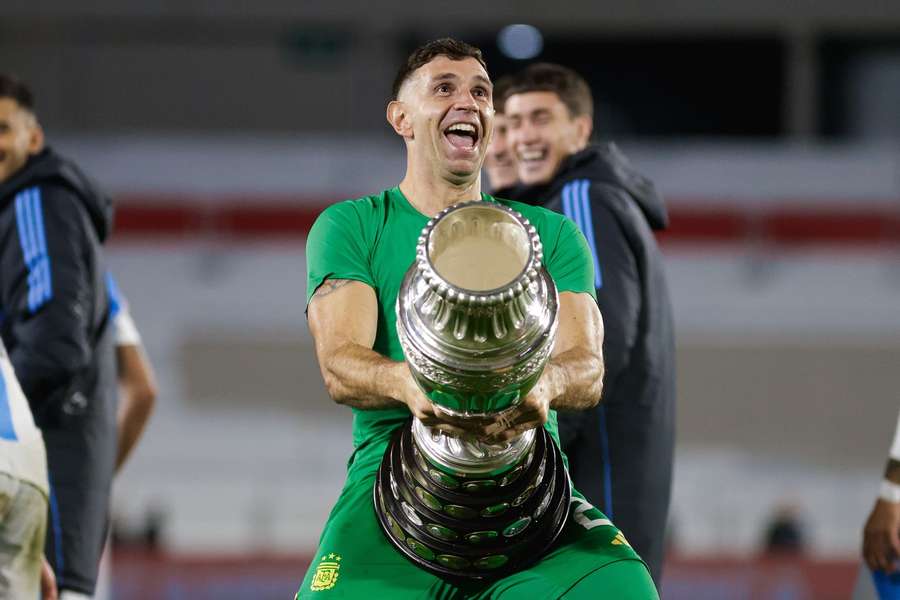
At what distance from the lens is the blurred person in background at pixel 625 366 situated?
394cm

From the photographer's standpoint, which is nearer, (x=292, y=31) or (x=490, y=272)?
(x=490, y=272)

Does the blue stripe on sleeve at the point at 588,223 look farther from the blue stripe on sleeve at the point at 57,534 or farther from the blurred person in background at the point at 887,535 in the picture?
the blue stripe on sleeve at the point at 57,534

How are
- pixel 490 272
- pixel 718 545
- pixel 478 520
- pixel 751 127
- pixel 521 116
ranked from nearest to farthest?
pixel 490 272 → pixel 478 520 → pixel 521 116 → pixel 718 545 → pixel 751 127

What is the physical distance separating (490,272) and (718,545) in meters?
11.5

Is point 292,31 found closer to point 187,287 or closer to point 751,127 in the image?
point 187,287

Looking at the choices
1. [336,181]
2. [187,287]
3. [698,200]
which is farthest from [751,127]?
[187,287]

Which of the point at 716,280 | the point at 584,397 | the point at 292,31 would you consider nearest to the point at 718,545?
the point at 716,280

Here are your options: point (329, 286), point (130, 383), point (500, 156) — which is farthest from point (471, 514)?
point (130, 383)

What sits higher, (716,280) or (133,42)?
(133,42)

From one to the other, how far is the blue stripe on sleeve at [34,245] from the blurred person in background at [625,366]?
1.44 metres

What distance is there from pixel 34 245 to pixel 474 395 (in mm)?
2361

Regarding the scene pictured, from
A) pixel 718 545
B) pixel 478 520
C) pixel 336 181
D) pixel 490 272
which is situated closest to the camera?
pixel 490 272

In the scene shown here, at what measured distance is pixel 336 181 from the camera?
14375mm

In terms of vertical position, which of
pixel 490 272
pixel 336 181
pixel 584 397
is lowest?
pixel 336 181
